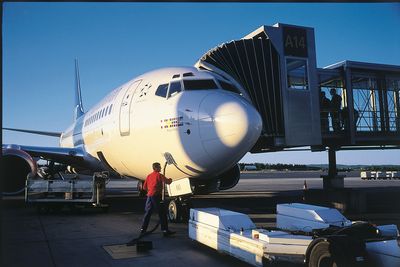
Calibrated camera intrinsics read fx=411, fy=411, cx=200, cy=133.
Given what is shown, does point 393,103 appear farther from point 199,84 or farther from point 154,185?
point 154,185

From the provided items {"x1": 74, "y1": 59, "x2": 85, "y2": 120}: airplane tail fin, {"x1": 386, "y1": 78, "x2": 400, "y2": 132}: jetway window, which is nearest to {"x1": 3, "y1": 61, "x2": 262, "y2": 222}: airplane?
{"x1": 386, "y1": 78, "x2": 400, "y2": 132}: jetway window

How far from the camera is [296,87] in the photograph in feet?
47.4

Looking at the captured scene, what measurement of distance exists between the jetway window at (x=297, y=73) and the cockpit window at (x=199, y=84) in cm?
574

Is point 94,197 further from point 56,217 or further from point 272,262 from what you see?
point 272,262

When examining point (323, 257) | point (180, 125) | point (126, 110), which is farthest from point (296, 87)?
point (323, 257)

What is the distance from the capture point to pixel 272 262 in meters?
→ 5.06

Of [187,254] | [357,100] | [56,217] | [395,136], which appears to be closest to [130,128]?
[56,217]

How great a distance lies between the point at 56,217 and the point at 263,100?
7.78 metres

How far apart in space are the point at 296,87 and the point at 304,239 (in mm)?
9823

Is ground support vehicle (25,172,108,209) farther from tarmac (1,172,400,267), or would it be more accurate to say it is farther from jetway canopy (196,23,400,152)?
jetway canopy (196,23,400,152)

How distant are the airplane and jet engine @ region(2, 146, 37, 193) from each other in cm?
300

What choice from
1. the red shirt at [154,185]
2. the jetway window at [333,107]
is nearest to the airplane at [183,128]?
the red shirt at [154,185]

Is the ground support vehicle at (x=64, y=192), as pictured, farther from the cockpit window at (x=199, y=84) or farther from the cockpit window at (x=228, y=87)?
the cockpit window at (x=228, y=87)

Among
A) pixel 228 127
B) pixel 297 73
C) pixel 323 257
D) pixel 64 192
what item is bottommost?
pixel 323 257
